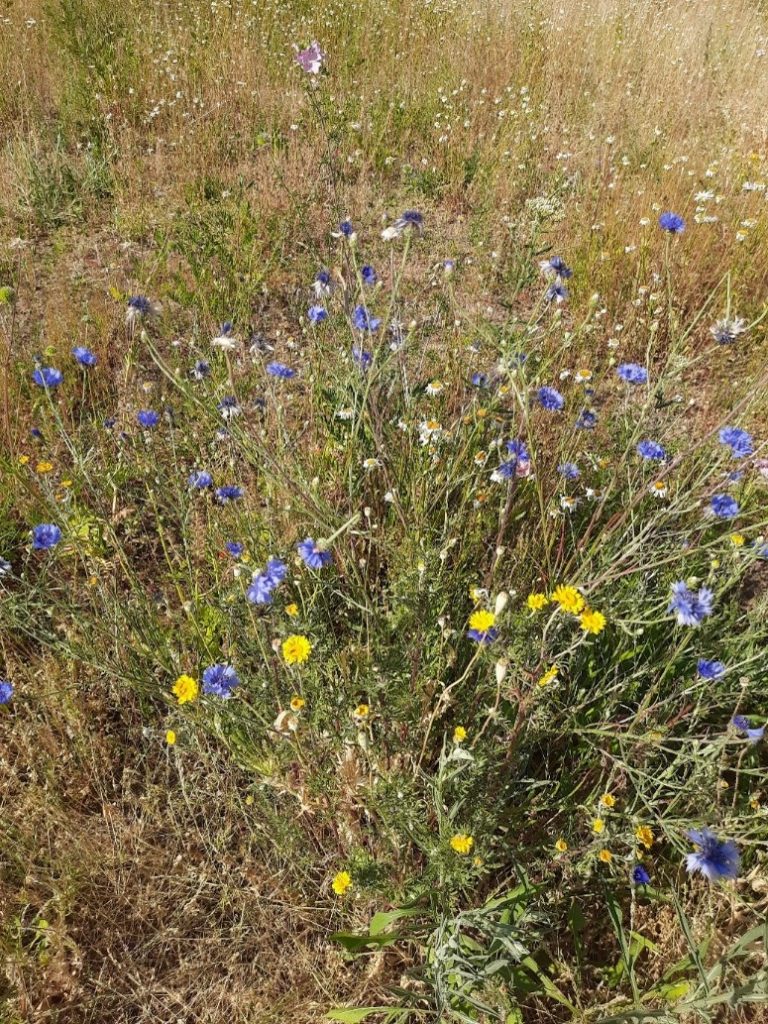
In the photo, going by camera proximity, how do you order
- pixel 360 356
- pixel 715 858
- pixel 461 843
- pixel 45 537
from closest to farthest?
pixel 715 858
pixel 461 843
pixel 45 537
pixel 360 356

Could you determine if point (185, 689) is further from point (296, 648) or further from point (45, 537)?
point (45, 537)

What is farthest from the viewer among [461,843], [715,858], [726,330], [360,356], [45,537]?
[360,356]

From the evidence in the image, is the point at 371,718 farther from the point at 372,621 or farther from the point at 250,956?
the point at 250,956

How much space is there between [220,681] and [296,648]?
0.85 ft

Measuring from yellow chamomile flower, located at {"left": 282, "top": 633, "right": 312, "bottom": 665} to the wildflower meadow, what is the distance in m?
0.04

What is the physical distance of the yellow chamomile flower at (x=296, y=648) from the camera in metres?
1.36

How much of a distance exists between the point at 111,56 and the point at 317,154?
6.15 feet

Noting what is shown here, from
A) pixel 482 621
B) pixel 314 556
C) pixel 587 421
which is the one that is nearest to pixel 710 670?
pixel 482 621

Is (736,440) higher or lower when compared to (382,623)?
higher

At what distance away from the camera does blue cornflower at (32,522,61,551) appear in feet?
5.79

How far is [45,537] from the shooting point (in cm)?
179

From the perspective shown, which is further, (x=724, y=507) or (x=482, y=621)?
(x=724, y=507)

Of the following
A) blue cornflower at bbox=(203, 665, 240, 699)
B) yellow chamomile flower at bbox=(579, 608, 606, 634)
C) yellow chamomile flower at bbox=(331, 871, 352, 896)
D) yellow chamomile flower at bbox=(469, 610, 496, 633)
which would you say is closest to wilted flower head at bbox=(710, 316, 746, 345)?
yellow chamomile flower at bbox=(579, 608, 606, 634)

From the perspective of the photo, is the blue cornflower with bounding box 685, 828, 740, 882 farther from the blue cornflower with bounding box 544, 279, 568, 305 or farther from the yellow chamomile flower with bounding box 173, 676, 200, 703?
the blue cornflower with bounding box 544, 279, 568, 305
